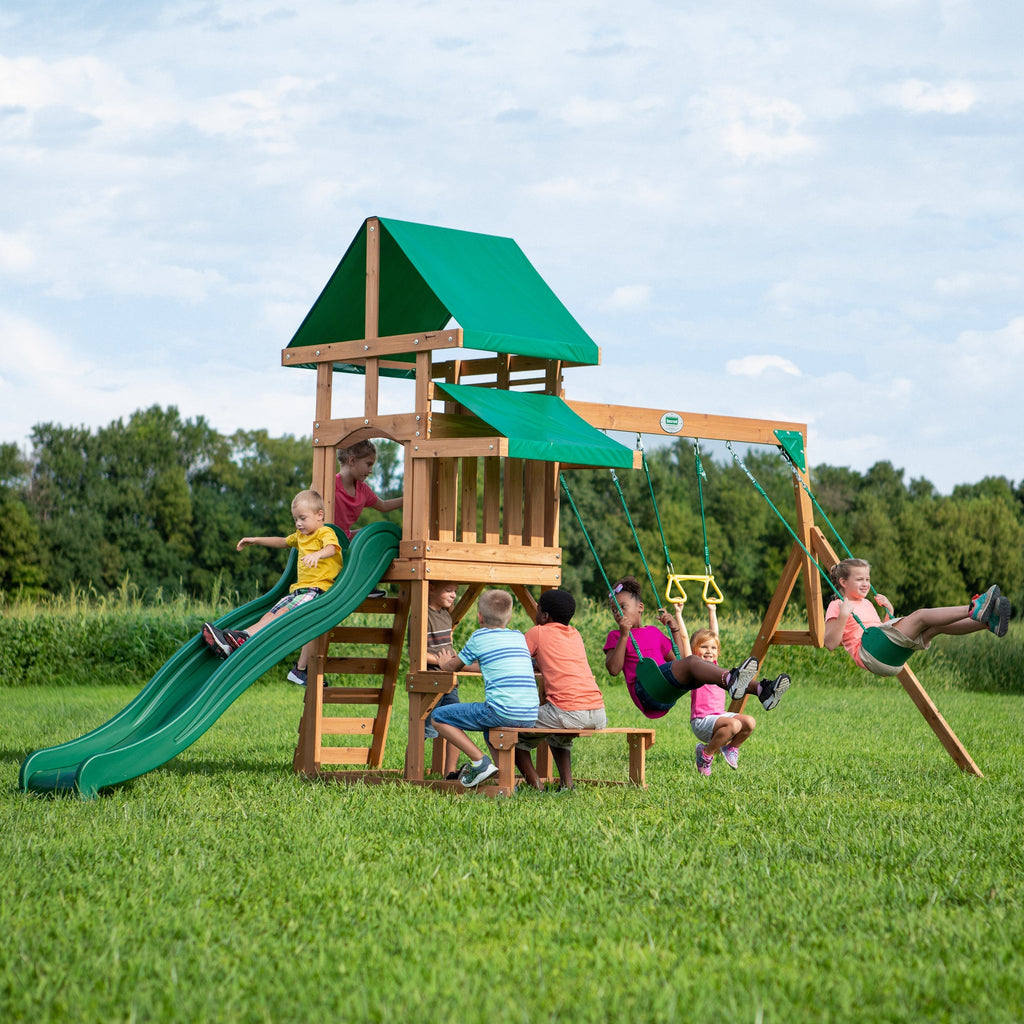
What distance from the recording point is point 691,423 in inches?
418

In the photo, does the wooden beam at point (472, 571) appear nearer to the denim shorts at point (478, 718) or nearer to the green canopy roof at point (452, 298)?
the denim shorts at point (478, 718)

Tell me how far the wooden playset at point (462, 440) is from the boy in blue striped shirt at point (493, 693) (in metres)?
0.17

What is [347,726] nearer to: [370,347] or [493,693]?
[493,693]

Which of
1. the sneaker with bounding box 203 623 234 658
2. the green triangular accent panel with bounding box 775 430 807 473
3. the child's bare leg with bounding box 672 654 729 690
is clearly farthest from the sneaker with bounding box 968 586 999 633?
the sneaker with bounding box 203 623 234 658

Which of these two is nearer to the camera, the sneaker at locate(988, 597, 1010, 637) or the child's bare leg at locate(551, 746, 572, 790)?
the sneaker at locate(988, 597, 1010, 637)

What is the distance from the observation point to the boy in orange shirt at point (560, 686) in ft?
27.5

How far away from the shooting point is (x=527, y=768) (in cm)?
864

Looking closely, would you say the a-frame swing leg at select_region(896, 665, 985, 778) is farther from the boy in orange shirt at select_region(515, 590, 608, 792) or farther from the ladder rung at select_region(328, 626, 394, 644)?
the ladder rung at select_region(328, 626, 394, 644)

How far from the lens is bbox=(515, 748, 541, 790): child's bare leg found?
8609 millimetres

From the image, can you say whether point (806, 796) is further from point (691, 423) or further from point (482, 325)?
point (482, 325)

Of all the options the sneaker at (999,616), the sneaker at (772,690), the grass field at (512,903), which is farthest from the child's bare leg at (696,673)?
the sneaker at (999,616)

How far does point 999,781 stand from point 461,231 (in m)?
6.25

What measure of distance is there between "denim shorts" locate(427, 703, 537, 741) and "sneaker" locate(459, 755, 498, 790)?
0.22 meters

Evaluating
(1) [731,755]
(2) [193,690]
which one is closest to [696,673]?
(1) [731,755]
